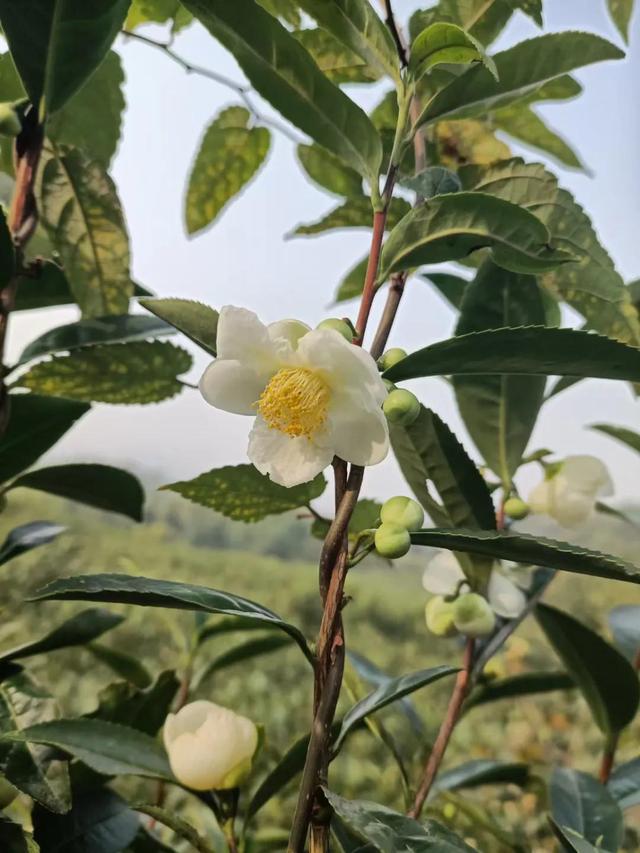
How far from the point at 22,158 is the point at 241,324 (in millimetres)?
229

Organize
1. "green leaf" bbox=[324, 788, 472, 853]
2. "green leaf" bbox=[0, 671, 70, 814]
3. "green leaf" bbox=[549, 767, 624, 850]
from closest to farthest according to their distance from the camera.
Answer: "green leaf" bbox=[324, 788, 472, 853] → "green leaf" bbox=[0, 671, 70, 814] → "green leaf" bbox=[549, 767, 624, 850]

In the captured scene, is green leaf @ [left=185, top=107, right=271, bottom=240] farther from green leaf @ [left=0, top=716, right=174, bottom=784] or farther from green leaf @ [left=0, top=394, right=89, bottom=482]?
green leaf @ [left=0, top=716, right=174, bottom=784]

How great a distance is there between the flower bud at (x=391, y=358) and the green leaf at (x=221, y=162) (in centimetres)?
35

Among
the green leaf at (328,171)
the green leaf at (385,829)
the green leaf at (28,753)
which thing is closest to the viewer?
the green leaf at (385,829)

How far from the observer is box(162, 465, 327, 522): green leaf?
444 millimetres

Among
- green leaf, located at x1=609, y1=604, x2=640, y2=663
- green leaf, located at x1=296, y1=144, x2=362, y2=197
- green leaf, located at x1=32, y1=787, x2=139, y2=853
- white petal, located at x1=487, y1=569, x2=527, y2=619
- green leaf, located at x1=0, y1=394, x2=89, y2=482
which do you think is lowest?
green leaf, located at x1=32, y1=787, x2=139, y2=853

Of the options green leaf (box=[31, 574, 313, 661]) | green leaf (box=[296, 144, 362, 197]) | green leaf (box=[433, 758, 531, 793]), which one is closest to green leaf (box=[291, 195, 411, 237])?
green leaf (box=[296, 144, 362, 197])

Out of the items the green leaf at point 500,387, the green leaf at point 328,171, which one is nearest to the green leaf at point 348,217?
the green leaf at point 328,171

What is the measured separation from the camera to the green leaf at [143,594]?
12.5 inches

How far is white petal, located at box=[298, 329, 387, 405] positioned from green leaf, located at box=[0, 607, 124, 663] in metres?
0.28

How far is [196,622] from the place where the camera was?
0.68 m

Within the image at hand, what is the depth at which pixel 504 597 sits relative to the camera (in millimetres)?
519

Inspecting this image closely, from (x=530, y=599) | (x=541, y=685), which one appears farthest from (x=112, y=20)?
(x=541, y=685)

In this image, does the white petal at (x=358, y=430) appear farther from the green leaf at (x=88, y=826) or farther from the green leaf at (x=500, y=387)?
the green leaf at (x=88, y=826)
